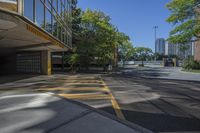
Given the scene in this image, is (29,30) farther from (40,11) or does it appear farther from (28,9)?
(40,11)

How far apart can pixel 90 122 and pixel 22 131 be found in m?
1.57

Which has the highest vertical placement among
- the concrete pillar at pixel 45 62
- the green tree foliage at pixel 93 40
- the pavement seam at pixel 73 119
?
the green tree foliage at pixel 93 40

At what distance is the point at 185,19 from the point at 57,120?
3365 centimetres

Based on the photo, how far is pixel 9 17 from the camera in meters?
17.2

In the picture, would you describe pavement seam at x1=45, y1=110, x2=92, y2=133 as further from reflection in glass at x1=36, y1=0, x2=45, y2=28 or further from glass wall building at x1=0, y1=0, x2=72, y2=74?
reflection in glass at x1=36, y1=0, x2=45, y2=28

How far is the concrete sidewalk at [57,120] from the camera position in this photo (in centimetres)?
692

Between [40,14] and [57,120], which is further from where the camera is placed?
[40,14]

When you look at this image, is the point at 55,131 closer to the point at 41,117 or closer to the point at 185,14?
the point at 41,117

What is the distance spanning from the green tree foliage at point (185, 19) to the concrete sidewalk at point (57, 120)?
30.2 meters

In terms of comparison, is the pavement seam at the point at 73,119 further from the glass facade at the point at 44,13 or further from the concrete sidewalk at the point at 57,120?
the glass facade at the point at 44,13

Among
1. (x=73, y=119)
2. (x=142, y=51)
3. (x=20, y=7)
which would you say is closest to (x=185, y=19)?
(x=20, y=7)

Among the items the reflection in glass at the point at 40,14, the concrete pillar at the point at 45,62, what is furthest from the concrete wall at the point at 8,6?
the concrete pillar at the point at 45,62

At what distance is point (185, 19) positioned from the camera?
39219mm

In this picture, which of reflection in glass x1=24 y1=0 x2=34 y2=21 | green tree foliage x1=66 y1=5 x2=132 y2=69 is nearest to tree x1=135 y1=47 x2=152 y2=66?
green tree foliage x1=66 y1=5 x2=132 y2=69
